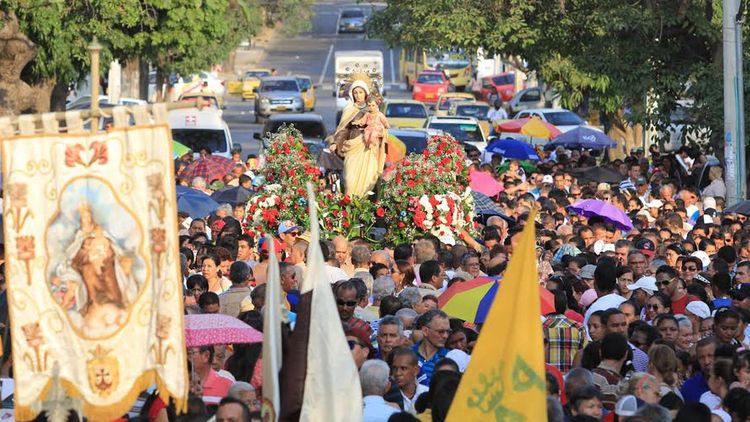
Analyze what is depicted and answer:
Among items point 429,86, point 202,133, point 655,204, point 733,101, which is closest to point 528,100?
point 429,86

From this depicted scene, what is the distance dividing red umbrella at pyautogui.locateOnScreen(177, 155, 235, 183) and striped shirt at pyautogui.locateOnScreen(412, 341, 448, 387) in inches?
536

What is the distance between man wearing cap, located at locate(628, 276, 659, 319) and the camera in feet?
44.8

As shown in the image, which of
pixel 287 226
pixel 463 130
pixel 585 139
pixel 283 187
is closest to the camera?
pixel 287 226

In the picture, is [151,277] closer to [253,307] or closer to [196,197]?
[253,307]

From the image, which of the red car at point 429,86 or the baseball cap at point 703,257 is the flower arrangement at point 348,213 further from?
the red car at point 429,86

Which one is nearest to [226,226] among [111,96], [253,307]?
[253,307]

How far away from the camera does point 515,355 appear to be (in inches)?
329

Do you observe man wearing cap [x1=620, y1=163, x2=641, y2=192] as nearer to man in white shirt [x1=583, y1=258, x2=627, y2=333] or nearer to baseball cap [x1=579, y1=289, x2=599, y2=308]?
baseball cap [x1=579, y1=289, x2=599, y2=308]

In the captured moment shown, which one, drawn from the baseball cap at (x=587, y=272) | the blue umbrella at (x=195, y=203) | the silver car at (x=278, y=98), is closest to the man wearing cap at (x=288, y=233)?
the blue umbrella at (x=195, y=203)

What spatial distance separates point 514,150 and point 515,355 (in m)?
22.6

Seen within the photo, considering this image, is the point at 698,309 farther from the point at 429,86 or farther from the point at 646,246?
the point at 429,86

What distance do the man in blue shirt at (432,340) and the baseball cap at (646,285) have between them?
3355mm

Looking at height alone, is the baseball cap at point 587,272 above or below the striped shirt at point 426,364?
below

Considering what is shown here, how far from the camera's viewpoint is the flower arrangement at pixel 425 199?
18859 millimetres
